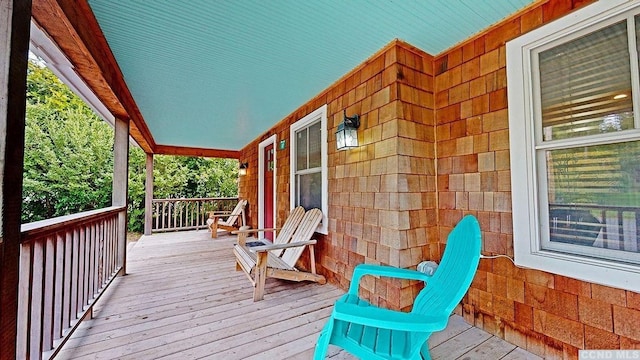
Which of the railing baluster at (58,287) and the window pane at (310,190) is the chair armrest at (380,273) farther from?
the railing baluster at (58,287)

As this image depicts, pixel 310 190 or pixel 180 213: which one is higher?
pixel 310 190

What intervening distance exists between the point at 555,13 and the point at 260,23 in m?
→ 2.05

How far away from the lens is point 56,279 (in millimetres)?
1777

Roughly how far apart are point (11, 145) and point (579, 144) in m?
3.03

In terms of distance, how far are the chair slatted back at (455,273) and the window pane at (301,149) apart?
2593mm

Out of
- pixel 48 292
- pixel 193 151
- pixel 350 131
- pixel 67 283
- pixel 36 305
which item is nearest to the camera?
pixel 36 305

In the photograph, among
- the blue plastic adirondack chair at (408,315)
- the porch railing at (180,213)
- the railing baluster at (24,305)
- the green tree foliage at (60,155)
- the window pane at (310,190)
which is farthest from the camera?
the porch railing at (180,213)

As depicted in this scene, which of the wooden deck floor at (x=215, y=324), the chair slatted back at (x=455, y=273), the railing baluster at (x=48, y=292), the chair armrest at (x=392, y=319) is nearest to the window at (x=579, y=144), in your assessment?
the chair slatted back at (x=455, y=273)

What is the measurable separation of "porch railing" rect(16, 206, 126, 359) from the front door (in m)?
3.08

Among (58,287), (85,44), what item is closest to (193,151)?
(85,44)

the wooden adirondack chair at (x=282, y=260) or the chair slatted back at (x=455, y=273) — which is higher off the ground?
the chair slatted back at (x=455, y=273)

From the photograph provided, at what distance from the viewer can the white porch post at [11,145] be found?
3.39 feet

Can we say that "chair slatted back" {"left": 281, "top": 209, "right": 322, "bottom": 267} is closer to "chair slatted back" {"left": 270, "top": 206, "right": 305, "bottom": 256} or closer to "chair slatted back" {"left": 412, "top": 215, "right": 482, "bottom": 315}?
"chair slatted back" {"left": 270, "top": 206, "right": 305, "bottom": 256}

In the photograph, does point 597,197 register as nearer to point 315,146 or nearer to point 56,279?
point 315,146
